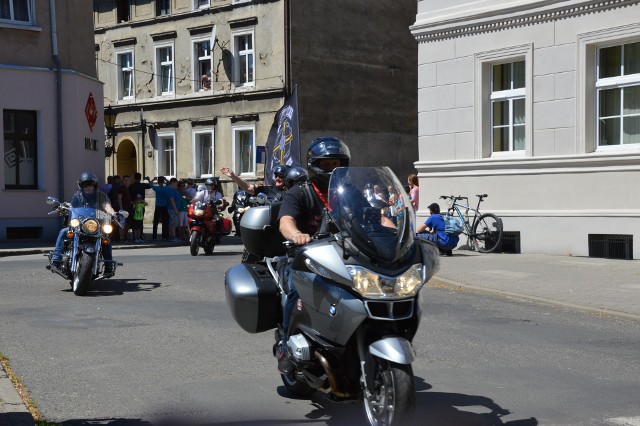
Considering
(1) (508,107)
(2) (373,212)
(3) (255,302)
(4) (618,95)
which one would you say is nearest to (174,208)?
(1) (508,107)

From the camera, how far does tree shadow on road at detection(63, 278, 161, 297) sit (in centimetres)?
1309

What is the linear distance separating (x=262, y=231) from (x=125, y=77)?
37.1 m

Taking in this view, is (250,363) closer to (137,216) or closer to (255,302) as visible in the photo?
(255,302)

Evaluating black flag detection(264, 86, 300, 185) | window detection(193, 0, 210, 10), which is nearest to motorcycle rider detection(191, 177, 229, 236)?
black flag detection(264, 86, 300, 185)

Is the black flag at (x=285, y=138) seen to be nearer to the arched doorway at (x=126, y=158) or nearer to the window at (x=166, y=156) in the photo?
the window at (x=166, y=156)

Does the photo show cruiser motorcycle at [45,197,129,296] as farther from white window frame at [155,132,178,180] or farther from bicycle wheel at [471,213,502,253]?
white window frame at [155,132,178,180]

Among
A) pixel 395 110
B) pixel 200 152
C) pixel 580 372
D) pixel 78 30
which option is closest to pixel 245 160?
pixel 200 152

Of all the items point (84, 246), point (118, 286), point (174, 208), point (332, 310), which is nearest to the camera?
point (332, 310)

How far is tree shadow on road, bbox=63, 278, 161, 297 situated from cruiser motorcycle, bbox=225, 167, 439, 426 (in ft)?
24.5

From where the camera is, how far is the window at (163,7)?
4050 cm

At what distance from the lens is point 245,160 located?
127 feet

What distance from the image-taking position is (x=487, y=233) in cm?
2006

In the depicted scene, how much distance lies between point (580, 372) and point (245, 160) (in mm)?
31444

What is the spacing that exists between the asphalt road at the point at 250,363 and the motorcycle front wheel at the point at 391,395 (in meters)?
0.71
